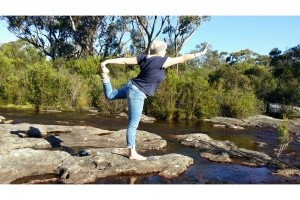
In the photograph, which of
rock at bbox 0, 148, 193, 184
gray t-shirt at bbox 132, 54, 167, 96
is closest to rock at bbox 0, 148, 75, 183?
rock at bbox 0, 148, 193, 184

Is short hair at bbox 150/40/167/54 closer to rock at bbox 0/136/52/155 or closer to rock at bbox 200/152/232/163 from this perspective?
rock at bbox 200/152/232/163

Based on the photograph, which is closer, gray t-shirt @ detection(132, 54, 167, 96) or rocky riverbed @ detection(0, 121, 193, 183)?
gray t-shirt @ detection(132, 54, 167, 96)

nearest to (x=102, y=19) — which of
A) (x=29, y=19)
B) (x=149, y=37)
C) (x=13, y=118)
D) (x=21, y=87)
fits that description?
(x=149, y=37)

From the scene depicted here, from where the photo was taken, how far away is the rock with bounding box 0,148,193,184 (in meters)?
5.73

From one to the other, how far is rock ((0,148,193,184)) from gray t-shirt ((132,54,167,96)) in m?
1.26

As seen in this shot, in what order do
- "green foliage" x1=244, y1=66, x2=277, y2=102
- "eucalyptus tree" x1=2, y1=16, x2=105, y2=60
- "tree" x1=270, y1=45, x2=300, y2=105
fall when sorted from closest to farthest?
"tree" x1=270, y1=45, x2=300, y2=105 → "green foliage" x1=244, y1=66, x2=277, y2=102 → "eucalyptus tree" x1=2, y1=16, x2=105, y2=60

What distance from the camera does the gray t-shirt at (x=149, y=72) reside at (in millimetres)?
5555

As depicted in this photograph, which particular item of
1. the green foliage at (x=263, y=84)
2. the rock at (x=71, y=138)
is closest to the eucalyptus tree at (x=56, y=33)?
the green foliage at (x=263, y=84)

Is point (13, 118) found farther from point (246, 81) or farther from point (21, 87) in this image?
point (246, 81)

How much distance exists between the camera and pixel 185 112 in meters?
17.1

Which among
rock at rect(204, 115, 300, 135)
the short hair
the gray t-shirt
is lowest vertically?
rock at rect(204, 115, 300, 135)

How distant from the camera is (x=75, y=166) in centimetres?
589

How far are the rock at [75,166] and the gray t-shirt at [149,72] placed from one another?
126 centimetres

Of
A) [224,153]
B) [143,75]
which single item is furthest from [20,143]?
[224,153]
